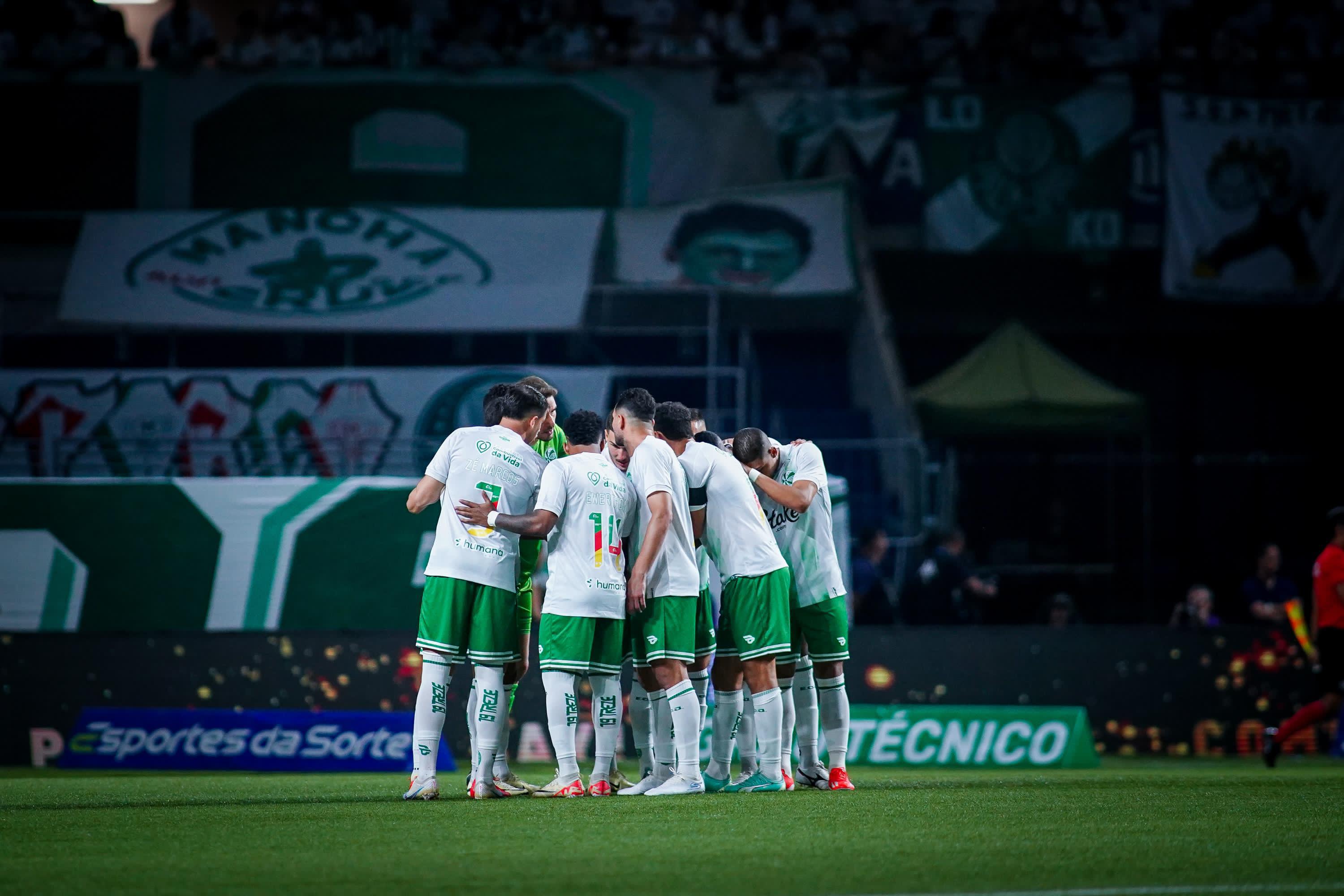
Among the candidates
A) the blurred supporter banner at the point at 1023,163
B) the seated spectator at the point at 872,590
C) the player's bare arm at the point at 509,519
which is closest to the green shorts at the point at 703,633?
the player's bare arm at the point at 509,519

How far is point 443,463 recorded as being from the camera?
8930mm

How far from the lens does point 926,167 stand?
71.3 feet

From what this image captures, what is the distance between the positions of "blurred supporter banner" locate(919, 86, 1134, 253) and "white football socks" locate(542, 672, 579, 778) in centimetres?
1422

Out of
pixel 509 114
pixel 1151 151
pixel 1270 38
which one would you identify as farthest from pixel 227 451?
pixel 1270 38

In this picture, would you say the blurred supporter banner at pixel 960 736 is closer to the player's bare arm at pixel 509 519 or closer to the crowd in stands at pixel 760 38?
the player's bare arm at pixel 509 519

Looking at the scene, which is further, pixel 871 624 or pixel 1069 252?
pixel 1069 252

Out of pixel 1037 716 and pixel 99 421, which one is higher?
pixel 99 421

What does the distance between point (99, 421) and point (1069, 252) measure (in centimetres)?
1336

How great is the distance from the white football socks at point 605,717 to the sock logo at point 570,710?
110 millimetres

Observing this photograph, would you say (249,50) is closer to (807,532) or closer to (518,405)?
(518,405)

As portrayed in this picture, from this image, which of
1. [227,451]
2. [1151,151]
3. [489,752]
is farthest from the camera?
[1151,151]

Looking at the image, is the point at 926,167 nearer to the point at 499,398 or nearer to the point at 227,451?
the point at 227,451

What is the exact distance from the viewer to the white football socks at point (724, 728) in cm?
959

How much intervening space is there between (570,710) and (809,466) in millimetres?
2155
